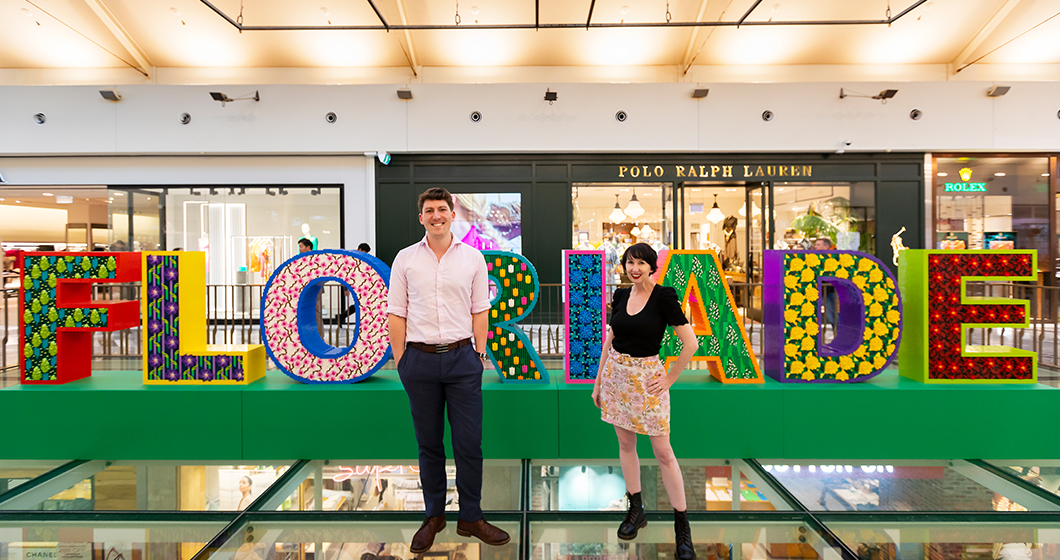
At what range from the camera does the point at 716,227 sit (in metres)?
11.8

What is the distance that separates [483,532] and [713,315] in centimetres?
245

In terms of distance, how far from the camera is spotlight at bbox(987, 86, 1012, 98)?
10.7 m

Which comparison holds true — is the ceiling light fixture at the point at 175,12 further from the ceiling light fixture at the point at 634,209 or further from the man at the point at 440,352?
the man at the point at 440,352

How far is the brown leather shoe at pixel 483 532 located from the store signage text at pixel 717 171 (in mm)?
9409

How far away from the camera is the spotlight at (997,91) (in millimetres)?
10672

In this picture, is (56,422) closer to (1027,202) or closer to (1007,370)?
(1007,370)

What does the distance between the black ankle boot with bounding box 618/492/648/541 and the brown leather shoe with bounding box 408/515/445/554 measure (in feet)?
3.32

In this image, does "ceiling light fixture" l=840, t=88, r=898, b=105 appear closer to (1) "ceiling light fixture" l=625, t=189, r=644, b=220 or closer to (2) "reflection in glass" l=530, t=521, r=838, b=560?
(1) "ceiling light fixture" l=625, t=189, r=644, b=220

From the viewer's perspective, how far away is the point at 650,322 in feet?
9.18

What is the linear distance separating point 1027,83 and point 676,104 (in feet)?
23.4

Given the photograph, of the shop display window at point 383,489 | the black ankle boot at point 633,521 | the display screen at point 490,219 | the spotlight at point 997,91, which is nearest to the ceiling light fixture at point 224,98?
the display screen at point 490,219

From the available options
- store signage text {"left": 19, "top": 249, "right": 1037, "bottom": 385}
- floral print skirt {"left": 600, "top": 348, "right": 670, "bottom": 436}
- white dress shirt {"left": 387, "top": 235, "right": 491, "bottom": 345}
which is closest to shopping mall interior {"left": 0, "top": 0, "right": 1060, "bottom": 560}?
store signage text {"left": 19, "top": 249, "right": 1037, "bottom": 385}

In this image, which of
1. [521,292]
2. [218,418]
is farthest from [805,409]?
[218,418]

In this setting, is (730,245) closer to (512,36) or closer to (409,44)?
(512,36)
